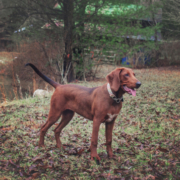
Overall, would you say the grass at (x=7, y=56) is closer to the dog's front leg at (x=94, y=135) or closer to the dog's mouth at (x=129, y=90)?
the dog's front leg at (x=94, y=135)

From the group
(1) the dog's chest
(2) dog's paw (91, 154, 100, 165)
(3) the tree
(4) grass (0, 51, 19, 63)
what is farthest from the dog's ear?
(4) grass (0, 51, 19, 63)

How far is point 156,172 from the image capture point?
3326mm

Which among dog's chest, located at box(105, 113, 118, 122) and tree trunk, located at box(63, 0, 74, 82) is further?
tree trunk, located at box(63, 0, 74, 82)

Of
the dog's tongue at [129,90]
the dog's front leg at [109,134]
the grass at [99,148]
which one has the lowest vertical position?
the grass at [99,148]

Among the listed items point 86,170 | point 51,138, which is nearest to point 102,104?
point 86,170

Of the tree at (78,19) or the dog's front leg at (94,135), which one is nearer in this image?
the dog's front leg at (94,135)

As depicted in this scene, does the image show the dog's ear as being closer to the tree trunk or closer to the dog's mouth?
the dog's mouth

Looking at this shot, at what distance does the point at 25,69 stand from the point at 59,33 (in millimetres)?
4998

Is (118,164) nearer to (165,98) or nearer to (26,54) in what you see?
(165,98)

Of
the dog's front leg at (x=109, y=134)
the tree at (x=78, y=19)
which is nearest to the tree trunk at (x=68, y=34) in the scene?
the tree at (x=78, y=19)

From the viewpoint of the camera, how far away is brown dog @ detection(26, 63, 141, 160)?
329 cm

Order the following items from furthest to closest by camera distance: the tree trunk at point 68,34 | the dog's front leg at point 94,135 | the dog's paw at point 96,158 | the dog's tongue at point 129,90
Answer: the tree trunk at point 68,34 → the dog's paw at point 96,158 → the dog's front leg at point 94,135 → the dog's tongue at point 129,90

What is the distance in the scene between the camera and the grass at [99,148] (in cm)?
334

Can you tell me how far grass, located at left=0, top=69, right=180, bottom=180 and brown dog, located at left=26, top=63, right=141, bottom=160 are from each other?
390 mm
